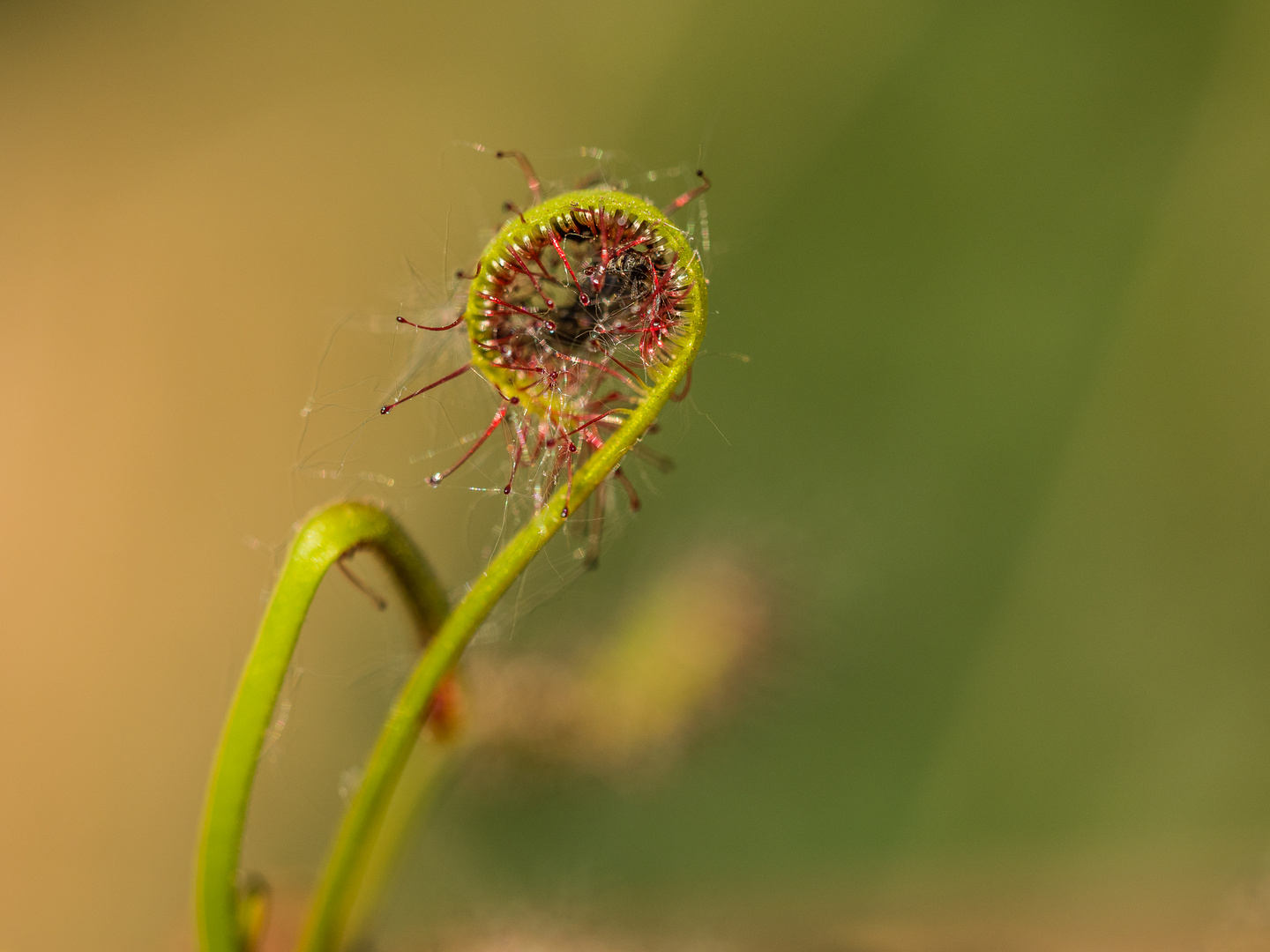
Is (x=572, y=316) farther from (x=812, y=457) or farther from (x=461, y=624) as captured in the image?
(x=812, y=457)

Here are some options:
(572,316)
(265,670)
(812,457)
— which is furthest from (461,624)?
(812,457)

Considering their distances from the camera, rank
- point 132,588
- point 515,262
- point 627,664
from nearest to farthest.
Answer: point 515,262 → point 627,664 → point 132,588

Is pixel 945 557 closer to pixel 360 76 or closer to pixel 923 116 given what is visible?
pixel 923 116

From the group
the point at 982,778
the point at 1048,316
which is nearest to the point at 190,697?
the point at 982,778

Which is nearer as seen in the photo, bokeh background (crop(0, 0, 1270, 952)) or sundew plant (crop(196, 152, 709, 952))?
sundew plant (crop(196, 152, 709, 952))

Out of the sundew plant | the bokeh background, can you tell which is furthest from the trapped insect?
the bokeh background

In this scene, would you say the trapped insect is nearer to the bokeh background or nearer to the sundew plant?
the sundew plant
